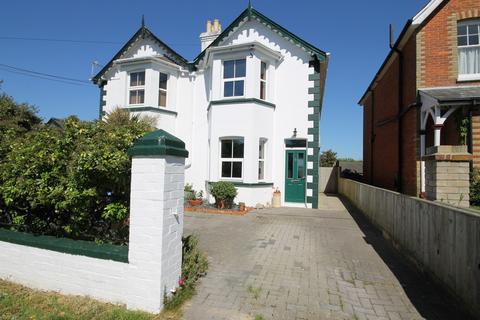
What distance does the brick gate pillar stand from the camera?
5.03 meters

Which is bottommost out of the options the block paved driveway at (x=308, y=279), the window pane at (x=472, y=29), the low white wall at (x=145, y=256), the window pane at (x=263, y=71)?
the block paved driveway at (x=308, y=279)

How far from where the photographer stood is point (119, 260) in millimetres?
3590

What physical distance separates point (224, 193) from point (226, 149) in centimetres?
211

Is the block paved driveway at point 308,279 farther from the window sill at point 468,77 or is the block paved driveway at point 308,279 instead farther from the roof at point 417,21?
the roof at point 417,21

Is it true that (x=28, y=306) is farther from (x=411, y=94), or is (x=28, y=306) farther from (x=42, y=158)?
(x=411, y=94)

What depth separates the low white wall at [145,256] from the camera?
3422mm

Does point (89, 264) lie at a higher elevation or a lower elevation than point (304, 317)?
higher

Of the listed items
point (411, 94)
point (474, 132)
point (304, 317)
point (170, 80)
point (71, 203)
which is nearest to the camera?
point (304, 317)

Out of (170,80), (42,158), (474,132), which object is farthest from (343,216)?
(170,80)

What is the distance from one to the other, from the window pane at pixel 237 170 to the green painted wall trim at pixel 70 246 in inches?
327

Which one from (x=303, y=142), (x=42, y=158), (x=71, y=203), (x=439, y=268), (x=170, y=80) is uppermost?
(x=170, y=80)

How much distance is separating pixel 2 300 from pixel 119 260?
171 cm

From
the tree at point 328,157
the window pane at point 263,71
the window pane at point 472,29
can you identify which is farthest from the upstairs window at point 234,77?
the tree at point 328,157

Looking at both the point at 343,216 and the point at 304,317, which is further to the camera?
the point at 343,216
